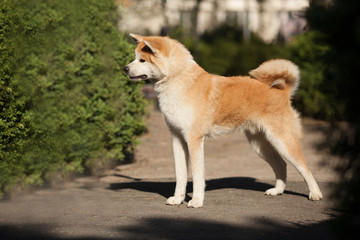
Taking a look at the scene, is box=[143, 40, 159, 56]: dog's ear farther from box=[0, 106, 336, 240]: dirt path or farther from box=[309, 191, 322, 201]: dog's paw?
box=[309, 191, 322, 201]: dog's paw

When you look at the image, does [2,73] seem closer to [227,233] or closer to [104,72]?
[104,72]

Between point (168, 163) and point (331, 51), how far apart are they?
6600mm

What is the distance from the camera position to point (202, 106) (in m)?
5.98

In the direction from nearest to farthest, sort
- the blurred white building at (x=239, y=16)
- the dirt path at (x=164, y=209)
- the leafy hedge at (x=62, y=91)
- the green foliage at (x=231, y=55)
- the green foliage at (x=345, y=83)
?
the green foliage at (x=345, y=83) → the dirt path at (x=164, y=209) → the leafy hedge at (x=62, y=91) → the green foliage at (x=231, y=55) → the blurred white building at (x=239, y=16)

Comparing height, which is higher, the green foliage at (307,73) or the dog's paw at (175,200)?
the green foliage at (307,73)

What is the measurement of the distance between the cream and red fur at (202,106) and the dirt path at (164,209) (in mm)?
376

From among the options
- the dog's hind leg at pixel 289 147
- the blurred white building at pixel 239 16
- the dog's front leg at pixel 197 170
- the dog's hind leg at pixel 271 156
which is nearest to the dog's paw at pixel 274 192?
the dog's hind leg at pixel 271 156

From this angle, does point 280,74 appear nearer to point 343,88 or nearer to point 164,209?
point 164,209

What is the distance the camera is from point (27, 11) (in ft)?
21.8

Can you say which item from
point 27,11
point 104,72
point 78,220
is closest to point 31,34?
point 27,11

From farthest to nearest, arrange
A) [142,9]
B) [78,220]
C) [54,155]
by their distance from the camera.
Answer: [142,9], [54,155], [78,220]

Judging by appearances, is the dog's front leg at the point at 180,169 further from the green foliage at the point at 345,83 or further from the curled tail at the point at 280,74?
the green foliage at the point at 345,83

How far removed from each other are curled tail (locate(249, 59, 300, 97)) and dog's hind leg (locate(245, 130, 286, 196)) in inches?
26.1

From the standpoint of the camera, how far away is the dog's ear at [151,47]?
5914 mm
